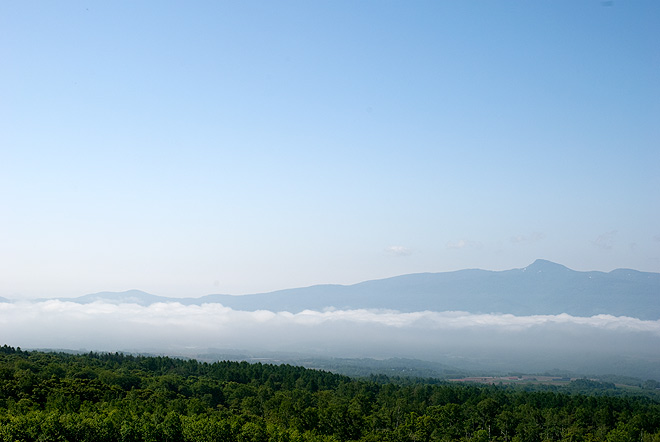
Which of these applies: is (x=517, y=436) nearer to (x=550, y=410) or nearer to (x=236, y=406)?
(x=550, y=410)

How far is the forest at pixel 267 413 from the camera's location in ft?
226

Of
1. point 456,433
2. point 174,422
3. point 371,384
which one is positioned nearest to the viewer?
point 174,422

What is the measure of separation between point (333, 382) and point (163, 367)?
45162 millimetres

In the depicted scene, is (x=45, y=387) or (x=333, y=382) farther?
(x=333, y=382)

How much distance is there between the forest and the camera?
6875 centimetres

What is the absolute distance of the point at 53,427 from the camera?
6372 centimetres

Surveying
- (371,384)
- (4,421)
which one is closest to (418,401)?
(371,384)

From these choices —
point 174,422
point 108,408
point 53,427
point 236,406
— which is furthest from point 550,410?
point 53,427

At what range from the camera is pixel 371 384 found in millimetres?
137000

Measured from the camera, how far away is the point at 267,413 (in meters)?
97.9

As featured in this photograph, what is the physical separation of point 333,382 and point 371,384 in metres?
12.2

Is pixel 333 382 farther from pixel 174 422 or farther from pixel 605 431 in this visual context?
pixel 174 422

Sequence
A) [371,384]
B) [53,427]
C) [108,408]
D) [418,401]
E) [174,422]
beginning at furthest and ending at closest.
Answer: [371,384]
[418,401]
[108,408]
[174,422]
[53,427]

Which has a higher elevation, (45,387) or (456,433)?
(45,387)
